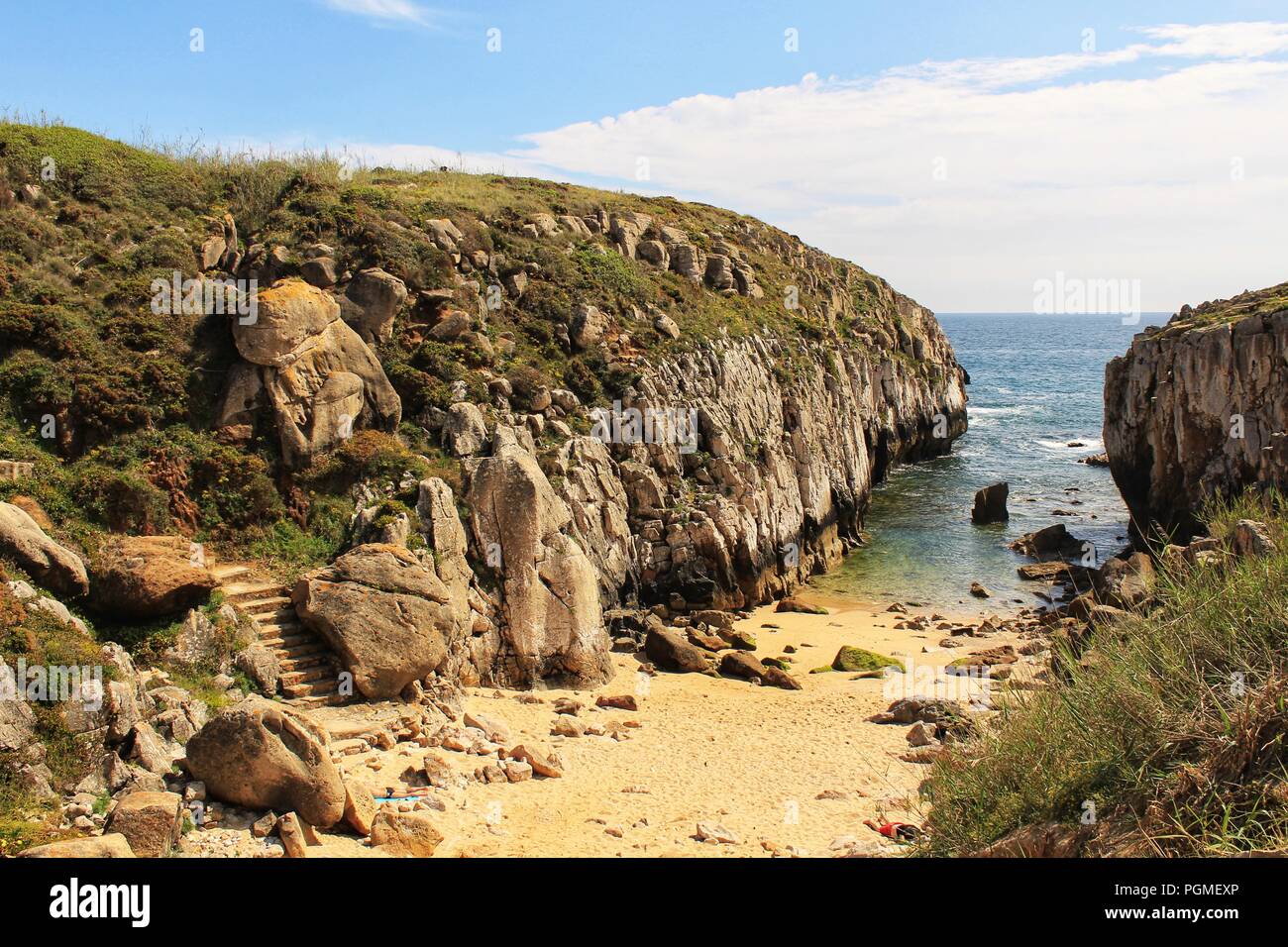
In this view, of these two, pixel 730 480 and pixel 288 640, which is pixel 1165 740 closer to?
pixel 288 640

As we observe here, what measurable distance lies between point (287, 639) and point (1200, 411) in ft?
125

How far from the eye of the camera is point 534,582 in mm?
24031

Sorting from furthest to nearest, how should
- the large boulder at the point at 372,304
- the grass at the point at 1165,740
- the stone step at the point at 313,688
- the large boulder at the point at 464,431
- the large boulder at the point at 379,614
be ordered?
the large boulder at the point at 372,304 < the large boulder at the point at 464,431 < the large boulder at the point at 379,614 < the stone step at the point at 313,688 < the grass at the point at 1165,740

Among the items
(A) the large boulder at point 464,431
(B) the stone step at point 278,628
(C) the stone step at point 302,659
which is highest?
(A) the large boulder at point 464,431

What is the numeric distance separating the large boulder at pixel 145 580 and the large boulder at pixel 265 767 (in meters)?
5.29

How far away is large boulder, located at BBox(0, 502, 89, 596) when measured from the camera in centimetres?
1631

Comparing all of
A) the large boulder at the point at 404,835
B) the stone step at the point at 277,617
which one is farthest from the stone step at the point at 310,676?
the large boulder at the point at 404,835

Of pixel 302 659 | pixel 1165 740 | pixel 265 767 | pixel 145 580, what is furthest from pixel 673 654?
pixel 1165 740

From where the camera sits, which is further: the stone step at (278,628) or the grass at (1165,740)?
the stone step at (278,628)

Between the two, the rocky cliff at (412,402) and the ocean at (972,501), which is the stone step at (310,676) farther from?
the ocean at (972,501)

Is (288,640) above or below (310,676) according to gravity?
above

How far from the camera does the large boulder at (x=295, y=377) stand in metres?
24.5

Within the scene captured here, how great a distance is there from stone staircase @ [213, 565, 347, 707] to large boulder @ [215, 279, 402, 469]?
4846 mm
